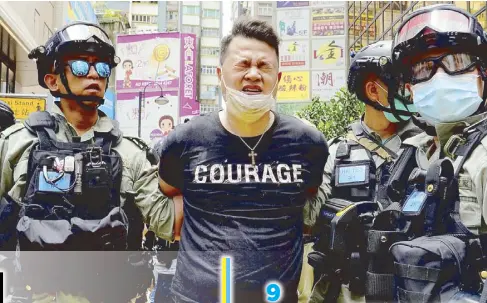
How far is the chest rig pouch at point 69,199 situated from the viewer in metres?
2.79

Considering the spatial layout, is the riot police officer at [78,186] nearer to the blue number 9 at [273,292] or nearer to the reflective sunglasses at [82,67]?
the reflective sunglasses at [82,67]

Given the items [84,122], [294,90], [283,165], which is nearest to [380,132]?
[283,165]

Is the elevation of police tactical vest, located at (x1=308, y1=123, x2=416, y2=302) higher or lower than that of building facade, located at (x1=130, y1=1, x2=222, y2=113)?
lower

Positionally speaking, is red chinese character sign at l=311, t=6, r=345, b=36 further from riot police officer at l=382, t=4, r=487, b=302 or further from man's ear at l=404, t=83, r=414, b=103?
riot police officer at l=382, t=4, r=487, b=302

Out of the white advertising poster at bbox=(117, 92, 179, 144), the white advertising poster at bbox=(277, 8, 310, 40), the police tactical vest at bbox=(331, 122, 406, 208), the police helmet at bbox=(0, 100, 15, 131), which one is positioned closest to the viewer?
the police tactical vest at bbox=(331, 122, 406, 208)

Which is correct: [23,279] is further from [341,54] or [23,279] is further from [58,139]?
[341,54]

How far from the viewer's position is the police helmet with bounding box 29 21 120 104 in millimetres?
3072

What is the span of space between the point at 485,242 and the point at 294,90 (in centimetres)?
2821

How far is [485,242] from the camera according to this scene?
81.7 inches

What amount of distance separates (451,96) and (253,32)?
0.90 m

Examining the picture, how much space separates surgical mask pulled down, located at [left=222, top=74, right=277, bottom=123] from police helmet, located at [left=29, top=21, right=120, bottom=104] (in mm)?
981

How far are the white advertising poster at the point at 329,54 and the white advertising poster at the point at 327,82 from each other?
0.50 m

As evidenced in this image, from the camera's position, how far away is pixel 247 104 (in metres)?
2.41

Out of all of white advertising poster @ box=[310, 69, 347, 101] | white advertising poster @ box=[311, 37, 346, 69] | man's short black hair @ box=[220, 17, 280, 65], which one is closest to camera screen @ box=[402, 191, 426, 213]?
man's short black hair @ box=[220, 17, 280, 65]
